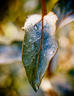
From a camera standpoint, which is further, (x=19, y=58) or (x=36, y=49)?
(x=19, y=58)

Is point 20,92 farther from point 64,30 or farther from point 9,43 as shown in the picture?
point 64,30

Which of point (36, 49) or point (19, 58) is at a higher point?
point (36, 49)

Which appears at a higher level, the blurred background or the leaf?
the leaf

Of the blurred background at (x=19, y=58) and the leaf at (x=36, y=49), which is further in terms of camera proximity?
the blurred background at (x=19, y=58)

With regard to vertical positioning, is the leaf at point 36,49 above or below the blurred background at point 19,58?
above
